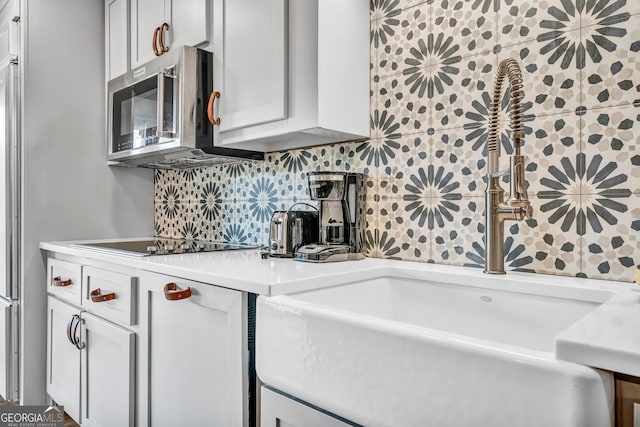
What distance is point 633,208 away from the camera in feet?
3.51

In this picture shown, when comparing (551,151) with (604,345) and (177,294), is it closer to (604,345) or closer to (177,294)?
(604,345)

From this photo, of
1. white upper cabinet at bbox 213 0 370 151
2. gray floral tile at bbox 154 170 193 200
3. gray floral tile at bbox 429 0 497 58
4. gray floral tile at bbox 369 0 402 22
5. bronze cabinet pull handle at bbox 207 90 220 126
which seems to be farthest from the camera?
gray floral tile at bbox 154 170 193 200

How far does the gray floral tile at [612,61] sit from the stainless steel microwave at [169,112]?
124cm

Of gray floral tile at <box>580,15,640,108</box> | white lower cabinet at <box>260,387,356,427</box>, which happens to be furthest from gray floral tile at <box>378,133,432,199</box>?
white lower cabinet at <box>260,387,356,427</box>

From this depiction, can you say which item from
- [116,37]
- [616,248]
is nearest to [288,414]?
[616,248]

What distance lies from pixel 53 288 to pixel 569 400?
2.22 meters

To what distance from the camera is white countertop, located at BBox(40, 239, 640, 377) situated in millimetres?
537

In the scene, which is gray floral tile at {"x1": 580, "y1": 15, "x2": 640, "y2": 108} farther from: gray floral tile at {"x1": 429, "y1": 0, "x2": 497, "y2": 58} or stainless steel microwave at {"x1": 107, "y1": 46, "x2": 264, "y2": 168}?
stainless steel microwave at {"x1": 107, "y1": 46, "x2": 264, "y2": 168}

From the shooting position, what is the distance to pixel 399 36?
59.7 inches

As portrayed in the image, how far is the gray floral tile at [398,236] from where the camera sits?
145 cm

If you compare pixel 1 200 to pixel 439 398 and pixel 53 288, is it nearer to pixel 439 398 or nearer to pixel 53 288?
pixel 53 288

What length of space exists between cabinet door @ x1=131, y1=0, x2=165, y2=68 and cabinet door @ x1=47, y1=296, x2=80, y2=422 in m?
1.19

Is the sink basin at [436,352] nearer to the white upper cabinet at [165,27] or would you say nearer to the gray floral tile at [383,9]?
the gray floral tile at [383,9]

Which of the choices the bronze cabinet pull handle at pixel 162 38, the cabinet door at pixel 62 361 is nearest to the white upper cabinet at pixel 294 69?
the bronze cabinet pull handle at pixel 162 38
